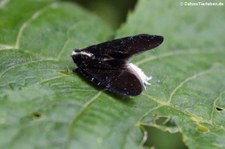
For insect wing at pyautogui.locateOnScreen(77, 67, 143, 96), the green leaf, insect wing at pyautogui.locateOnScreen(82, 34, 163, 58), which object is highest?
insect wing at pyautogui.locateOnScreen(82, 34, 163, 58)

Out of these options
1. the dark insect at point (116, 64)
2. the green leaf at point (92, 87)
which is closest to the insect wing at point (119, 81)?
the dark insect at point (116, 64)

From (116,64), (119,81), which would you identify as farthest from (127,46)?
(119,81)

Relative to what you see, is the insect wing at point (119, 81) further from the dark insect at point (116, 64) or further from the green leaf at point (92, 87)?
the green leaf at point (92, 87)

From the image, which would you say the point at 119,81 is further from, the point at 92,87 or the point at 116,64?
the point at 92,87

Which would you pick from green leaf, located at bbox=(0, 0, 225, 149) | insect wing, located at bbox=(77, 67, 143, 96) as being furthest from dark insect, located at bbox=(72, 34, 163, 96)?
green leaf, located at bbox=(0, 0, 225, 149)

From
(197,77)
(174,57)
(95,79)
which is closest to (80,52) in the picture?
(95,79)

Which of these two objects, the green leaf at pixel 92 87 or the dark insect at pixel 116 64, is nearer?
the green leaf at pixel 92 87

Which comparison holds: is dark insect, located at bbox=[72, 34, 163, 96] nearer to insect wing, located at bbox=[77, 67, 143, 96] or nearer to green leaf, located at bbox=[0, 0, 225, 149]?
insect wing, located at bbox=[77, 67, 143, 96]
